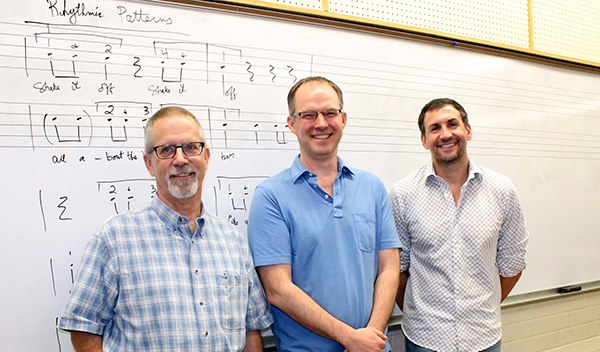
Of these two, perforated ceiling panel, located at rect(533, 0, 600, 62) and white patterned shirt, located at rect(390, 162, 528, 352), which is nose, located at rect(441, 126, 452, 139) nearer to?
white patterned shirt, located at rect(390, 162, 528, 352)

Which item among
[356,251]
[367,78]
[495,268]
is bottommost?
[495,268]

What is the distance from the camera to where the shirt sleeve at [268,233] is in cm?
130

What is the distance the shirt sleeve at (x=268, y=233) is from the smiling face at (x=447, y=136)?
0.76m

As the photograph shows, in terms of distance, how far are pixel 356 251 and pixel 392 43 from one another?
1211 mm

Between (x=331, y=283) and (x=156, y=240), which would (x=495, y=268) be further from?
(x=156, y=240)

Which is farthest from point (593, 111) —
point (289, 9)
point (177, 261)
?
point (177, 261)

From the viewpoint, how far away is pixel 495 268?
1.65 m

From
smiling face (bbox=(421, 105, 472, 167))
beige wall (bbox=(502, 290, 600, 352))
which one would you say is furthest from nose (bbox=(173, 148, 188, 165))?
beige wall (bbox=(502, 290, 600, 352))

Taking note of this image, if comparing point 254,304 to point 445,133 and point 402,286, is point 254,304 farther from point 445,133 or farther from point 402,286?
point 445,133

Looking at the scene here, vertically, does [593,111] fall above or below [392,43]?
below

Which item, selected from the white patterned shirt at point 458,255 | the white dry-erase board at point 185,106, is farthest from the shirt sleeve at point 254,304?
the white patterned shirt at point 458,255

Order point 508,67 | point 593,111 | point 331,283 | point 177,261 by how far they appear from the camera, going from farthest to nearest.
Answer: point 593,111 < point 508,67 < point 331,283 < point 177,261

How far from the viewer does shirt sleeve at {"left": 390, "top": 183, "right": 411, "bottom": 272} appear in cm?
167

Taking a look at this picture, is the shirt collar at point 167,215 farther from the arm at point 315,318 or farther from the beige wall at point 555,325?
the beige wall at point 555,325
